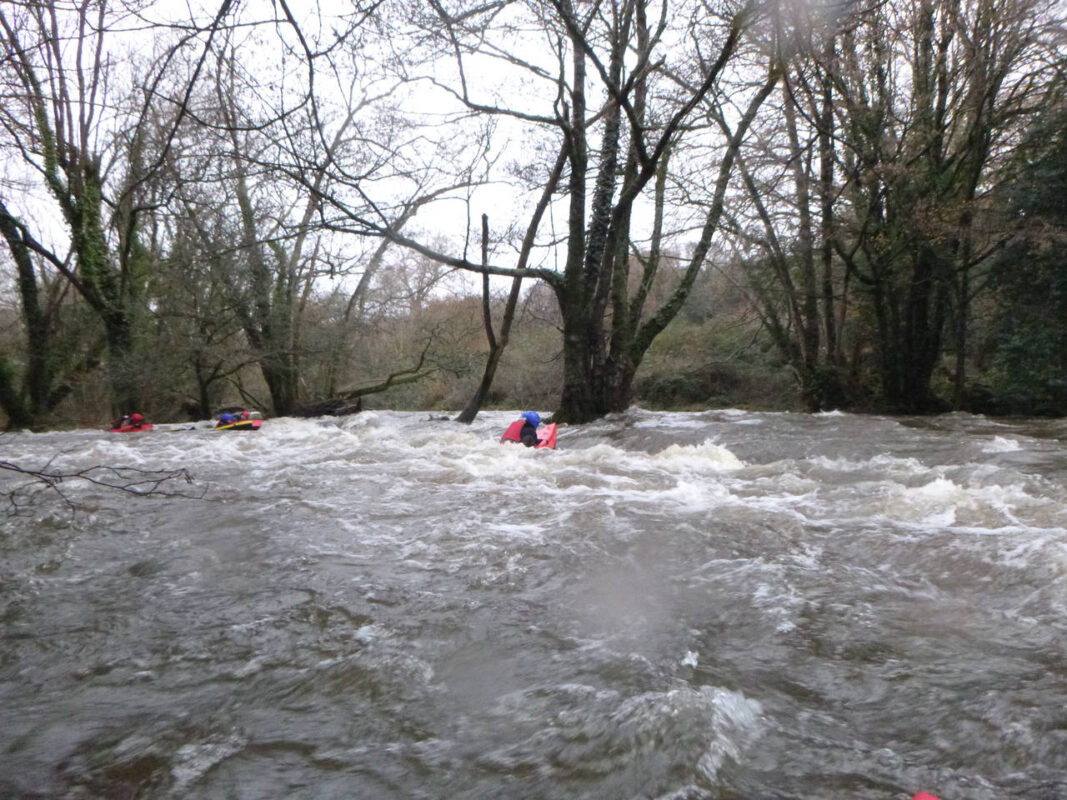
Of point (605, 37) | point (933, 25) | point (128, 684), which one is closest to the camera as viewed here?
point (128, 684)

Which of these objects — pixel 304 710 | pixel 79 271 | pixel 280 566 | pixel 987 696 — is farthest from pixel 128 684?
pixel 79 271

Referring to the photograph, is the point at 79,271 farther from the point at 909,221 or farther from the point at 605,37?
the point at 909,221

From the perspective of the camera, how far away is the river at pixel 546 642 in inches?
88.1

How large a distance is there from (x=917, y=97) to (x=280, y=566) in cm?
1343

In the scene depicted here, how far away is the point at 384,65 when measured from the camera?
786 centimetres

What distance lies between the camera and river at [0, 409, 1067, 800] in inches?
88.1

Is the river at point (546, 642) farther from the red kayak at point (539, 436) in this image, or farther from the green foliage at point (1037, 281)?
the green foliage at point (1037, 281)

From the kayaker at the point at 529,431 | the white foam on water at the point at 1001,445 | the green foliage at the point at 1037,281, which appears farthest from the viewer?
the green foliage at the point at 1037,281

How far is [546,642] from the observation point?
10.5 ft

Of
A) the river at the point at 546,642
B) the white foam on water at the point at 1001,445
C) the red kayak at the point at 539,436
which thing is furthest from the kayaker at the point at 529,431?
the white foam on water at the point at 1001,445

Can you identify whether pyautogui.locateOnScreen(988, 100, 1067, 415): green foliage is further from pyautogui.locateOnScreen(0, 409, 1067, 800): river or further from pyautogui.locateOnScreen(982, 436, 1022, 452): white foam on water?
pyautogui.locateOnScreen(0, 409, 1067, 800): river

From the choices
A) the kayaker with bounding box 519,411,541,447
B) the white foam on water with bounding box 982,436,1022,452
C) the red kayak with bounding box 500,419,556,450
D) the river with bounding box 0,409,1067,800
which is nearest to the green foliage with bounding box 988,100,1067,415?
the white foam on water with bounding box 982,436,1022,452

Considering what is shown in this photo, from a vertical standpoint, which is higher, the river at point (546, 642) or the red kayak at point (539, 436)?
the red kayak at point (539, 436)

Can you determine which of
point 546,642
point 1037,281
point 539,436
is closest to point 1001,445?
point 539,436
